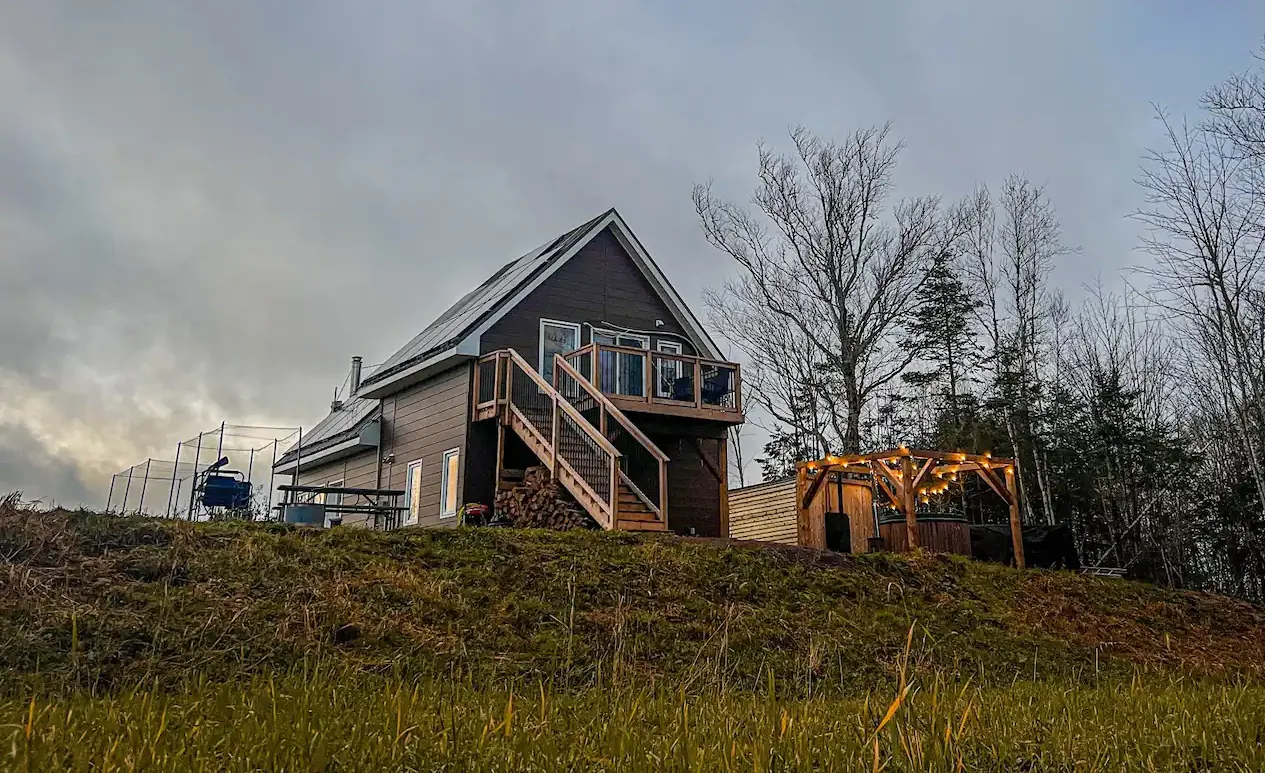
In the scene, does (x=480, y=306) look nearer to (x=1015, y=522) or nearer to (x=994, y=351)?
(x=1015, y=522)

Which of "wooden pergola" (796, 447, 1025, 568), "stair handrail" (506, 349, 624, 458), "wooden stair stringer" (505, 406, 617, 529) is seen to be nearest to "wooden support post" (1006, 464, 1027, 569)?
"wooden pergola" (796, 447, 1025, 568)

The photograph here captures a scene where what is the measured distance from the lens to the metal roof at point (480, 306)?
16.1 metres

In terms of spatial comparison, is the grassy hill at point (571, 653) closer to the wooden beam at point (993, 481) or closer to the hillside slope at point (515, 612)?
the hillside slope at point (515, 612)

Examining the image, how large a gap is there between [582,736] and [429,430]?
14.2m

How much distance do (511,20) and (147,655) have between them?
46.4 feet

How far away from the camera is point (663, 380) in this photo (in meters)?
16.0

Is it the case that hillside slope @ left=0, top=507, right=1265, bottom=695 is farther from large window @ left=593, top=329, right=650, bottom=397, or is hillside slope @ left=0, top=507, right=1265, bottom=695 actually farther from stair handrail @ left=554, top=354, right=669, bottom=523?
large window @ left=593, top=329, right=650, bottom=397

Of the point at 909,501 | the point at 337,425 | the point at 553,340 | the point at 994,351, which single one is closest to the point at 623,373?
the point at 553,340

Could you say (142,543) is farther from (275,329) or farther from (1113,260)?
(1113,260)

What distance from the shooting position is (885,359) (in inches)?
830

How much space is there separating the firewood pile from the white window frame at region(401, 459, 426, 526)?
3169 mm

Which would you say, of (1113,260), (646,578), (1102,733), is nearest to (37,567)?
(646,578)

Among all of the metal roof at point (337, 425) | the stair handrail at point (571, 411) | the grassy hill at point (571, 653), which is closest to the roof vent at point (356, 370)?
the metal roof at point (337, 425)

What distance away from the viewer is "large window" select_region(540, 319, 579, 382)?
55.0 ft
